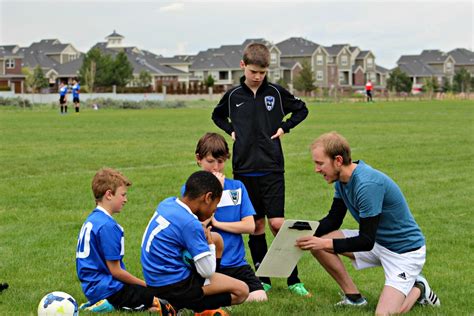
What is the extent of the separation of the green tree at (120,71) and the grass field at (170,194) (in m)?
65.8

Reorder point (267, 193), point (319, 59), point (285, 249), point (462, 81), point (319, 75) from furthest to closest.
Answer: point (319, 75), point (319, 59), point (462, 81), point (267, 193), point (285, 249)

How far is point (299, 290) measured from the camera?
7.31 meters

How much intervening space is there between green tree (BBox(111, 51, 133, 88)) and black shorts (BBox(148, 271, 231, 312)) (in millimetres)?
89363

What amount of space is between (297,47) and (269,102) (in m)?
130

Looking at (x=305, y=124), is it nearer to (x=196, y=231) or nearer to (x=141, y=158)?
(x=141, y=158)

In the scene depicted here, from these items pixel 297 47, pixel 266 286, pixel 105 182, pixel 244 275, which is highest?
pixel 297 47

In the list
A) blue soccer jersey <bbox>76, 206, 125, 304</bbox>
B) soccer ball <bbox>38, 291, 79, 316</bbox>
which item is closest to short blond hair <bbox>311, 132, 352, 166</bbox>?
blue soccer jersey <bbox>76, 206, 125, 304</bbox>

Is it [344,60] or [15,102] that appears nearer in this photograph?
[15,102]

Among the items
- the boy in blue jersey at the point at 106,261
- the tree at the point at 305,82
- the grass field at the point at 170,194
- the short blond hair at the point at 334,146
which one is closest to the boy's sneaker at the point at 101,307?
the boy in blue jersey at the point at 106,261

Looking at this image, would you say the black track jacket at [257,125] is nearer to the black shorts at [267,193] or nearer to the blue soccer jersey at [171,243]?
the black shorts at [267,193]

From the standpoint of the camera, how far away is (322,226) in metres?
7.01

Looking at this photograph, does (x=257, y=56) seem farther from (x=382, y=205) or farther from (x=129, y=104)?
(x=129, y=104)

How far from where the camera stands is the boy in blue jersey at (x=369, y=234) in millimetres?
6281

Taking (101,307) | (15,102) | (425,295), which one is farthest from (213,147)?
(15,102)
